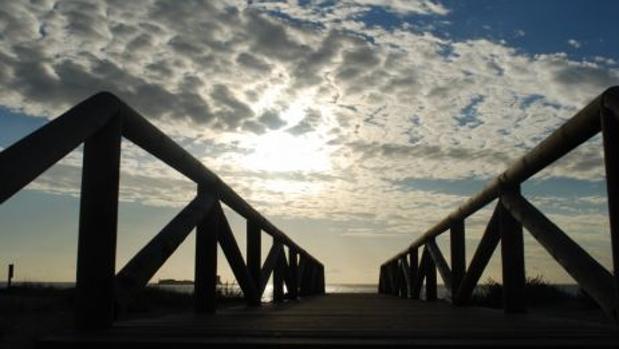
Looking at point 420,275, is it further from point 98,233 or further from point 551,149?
point 98,233

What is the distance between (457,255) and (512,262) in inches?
79.7

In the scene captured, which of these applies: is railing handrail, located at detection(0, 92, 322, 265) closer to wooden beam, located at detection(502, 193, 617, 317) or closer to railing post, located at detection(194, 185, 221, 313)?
railing post, located at detection(194, 185, 221, 313)

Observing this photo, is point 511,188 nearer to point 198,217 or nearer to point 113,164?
point 198,217

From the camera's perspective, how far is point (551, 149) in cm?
371

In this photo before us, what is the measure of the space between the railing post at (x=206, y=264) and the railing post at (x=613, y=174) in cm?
289

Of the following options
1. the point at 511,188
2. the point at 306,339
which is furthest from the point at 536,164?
the point at 306,339

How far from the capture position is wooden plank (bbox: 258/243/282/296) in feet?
22.8

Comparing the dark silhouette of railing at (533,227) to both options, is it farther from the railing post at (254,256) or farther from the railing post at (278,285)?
the railing post at (278,285)

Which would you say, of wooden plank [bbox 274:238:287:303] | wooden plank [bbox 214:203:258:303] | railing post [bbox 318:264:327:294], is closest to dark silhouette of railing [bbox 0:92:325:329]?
wooden plank [bbox 214:203:258:303]

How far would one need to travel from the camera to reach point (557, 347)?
8.04 feet

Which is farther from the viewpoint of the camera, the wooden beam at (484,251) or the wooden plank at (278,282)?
the wooden plank at (278,282)

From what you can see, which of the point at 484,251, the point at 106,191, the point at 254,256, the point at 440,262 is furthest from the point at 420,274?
the point at 106,191

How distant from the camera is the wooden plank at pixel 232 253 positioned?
17.4 ft

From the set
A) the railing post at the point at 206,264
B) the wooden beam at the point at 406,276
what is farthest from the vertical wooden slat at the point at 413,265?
the railing post at the point at 206,264
